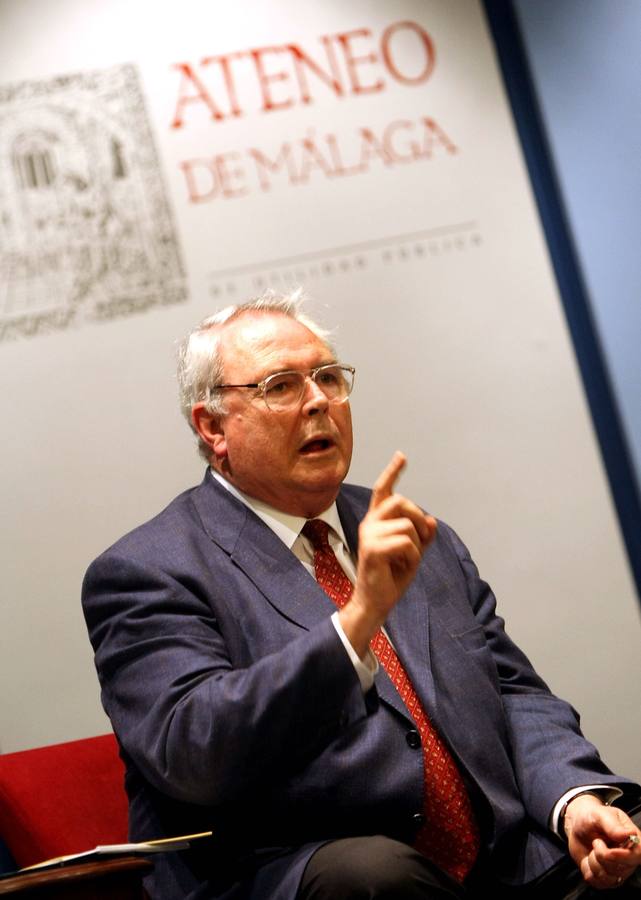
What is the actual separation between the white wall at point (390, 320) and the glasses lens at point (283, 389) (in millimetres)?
961

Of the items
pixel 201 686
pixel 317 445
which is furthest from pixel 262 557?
pixel 201 686

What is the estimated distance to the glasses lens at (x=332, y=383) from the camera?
231 centimetres

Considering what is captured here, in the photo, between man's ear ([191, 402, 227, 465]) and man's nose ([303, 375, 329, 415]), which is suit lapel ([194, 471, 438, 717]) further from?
man's nose ([303, 375, 329, 415])

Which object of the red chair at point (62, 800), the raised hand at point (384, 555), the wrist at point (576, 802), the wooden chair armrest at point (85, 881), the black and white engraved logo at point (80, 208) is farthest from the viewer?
the black and white engraved logo at point (80, 208)

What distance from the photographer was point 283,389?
2.28 metres

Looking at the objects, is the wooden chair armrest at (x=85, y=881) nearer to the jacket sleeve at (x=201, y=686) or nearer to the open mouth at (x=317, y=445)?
the jacket sleeve at (x=201, y=686)

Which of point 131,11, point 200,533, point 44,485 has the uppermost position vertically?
point 131,11

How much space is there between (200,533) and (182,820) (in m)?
0.52

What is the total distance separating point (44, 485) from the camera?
3105 millimetres

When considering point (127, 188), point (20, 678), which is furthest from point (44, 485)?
point (127, 188)

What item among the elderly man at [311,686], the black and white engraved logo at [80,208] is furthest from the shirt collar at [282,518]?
the black and white engraved logo at [80,208]

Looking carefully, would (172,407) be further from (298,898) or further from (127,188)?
(298,898)

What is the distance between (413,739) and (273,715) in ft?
1.11

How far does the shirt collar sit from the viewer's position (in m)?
2.22
